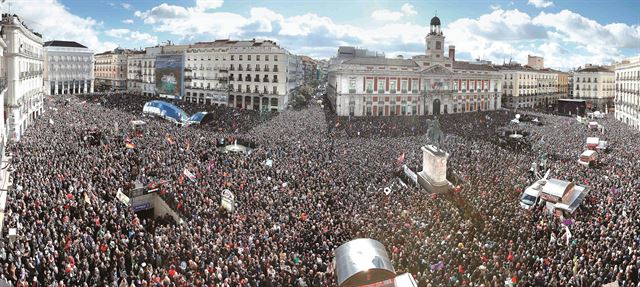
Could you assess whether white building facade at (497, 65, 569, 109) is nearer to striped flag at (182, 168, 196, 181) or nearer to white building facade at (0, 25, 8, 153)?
striped flag at (182, 168, 196, 181)

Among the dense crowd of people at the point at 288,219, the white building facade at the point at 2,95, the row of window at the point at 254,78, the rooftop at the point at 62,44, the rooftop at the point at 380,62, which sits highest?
the rooftop at the point at 62,44

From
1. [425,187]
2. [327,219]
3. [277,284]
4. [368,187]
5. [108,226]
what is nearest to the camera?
[277,284]

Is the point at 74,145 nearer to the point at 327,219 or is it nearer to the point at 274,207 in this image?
the point at 274,207

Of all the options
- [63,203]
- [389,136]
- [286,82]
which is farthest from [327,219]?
[286,82]

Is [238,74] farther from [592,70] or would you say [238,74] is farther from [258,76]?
[592,70]

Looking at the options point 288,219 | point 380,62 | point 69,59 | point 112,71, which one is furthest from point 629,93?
point 112,71

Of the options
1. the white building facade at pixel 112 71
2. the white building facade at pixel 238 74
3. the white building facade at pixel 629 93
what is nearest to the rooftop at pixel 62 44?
the white building facade at pixel 112 71

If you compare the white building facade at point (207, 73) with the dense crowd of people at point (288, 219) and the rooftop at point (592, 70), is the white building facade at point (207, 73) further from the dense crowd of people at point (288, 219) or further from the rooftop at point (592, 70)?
the rooftop at point (592, 70)
